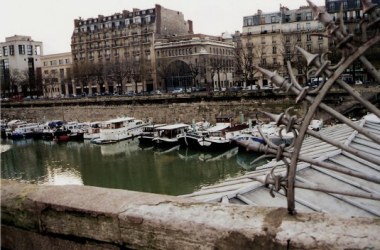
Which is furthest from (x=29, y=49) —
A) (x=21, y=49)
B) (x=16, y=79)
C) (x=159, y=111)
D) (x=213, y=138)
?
(x=213, y=138)

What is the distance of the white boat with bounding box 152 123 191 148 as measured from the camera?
101 ft

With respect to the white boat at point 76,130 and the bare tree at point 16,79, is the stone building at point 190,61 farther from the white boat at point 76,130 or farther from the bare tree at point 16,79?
the bare tree at point 16,79

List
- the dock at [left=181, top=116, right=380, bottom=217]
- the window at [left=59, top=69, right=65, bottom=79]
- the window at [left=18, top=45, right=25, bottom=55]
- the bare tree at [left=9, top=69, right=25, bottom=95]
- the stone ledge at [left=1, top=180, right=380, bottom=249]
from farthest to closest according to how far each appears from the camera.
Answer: the window at [left=18, top=45, right=25, bottom=55] < the window at [left=59, top=69, right=65, bottom=79] < the bare tree at [left=9, top=69, right=25, bottom=95] < the dock at [left=181, top=116, right=380, bottom=217] < the stone ledge at [left=1, top=180, right=380, bottom=249]

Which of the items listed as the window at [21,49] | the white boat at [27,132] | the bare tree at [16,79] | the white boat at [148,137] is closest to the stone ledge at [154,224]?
the white boat at [148,137]

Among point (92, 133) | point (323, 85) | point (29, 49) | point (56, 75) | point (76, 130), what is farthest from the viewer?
point (29, 49)

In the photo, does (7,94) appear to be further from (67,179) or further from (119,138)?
(67,179)

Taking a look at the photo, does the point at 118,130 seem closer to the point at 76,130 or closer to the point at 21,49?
the point at 76,130

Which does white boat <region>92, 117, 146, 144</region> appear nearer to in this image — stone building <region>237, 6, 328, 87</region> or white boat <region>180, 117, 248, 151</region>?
white boat <region>180, 117, 248, 151</region>

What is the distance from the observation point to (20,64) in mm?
79250

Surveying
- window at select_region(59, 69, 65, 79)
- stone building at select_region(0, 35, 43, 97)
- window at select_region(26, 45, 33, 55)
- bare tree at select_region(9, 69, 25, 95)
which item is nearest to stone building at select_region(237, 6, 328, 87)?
window at select_region(59, 69, 65, 79)

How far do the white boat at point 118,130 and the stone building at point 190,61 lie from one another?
19.0 meters

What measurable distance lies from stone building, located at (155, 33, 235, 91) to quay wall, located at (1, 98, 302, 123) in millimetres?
13332

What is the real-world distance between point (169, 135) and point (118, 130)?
4986 millimetres

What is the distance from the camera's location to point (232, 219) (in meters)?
A: 2.27
